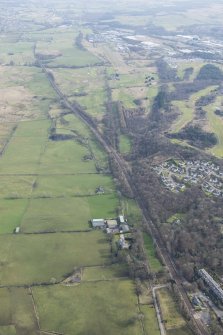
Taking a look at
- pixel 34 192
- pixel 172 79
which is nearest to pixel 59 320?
pixel 34 192

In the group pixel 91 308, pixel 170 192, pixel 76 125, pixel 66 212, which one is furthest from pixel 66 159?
pixel 91 308

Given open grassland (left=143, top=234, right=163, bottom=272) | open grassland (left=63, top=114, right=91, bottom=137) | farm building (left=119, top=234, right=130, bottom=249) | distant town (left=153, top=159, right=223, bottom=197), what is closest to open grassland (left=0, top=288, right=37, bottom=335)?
farm building (left=119, top=234, right=130, bottom=249)

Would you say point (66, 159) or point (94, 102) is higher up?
point (94, 102)

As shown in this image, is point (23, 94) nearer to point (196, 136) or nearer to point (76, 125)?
Result: point (76, 125)

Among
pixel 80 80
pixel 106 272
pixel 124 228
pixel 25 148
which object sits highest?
pixel 80 80

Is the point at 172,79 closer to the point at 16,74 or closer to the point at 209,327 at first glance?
the point at 16,74

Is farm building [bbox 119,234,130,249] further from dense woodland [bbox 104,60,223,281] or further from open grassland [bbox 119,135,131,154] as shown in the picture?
open grassland [bbox 119,135,131,154]

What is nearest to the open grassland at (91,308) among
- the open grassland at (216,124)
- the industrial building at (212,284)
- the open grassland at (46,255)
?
the open grassland at (46,255)
